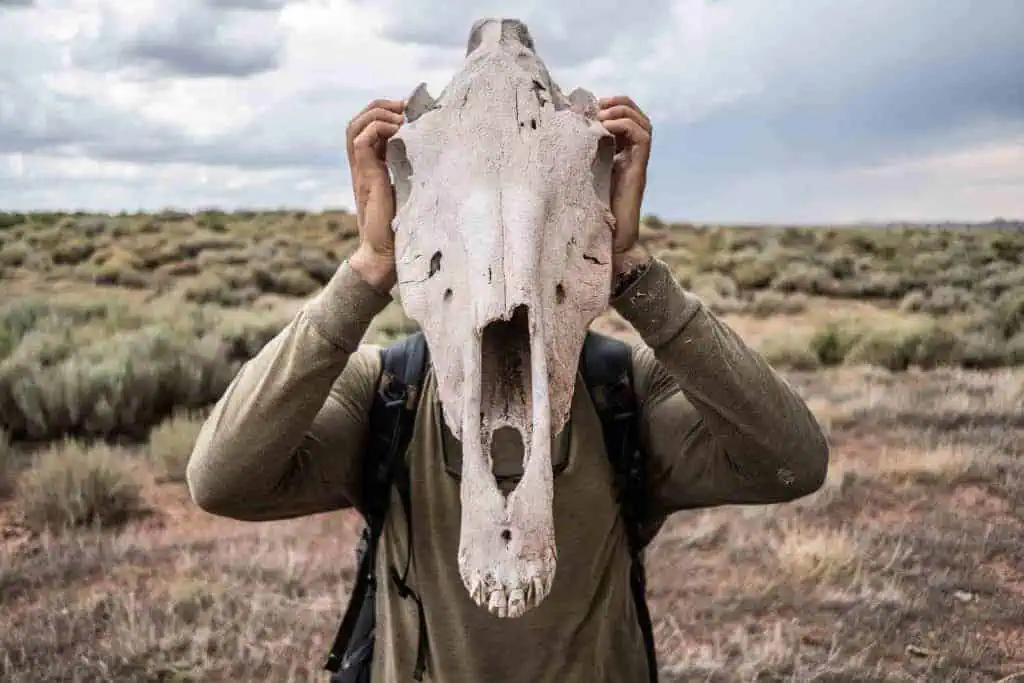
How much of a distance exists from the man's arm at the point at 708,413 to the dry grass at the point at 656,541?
2663 millimetres

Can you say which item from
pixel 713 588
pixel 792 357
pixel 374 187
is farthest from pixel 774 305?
pixel 374 187

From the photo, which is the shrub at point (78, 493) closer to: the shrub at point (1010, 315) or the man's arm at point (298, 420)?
the man's arm at point (298, 420)

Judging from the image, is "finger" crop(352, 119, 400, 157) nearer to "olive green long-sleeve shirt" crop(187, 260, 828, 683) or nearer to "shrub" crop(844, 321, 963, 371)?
"olive green long-sleeve shirt" crop(187, 260, 828, 683)

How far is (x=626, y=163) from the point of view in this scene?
1925 millimetres

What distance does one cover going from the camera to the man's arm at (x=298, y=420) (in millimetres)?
2061

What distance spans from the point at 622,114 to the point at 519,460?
755 mm

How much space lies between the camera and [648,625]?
8.55ft

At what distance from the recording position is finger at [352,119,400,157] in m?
1.93

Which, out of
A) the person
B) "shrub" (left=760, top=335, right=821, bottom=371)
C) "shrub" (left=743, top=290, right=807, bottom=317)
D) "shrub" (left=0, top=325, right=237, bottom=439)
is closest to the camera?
the person

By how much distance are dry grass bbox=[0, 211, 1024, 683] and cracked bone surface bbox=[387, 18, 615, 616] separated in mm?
3642

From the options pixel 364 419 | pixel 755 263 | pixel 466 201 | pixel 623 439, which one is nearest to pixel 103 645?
pixel 364 419

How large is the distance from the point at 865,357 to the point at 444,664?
1334cm

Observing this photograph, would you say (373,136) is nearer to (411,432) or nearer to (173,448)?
(411,432)

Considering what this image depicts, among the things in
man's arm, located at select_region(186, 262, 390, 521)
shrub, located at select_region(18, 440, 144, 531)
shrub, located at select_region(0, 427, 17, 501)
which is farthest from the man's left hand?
shrub, located at select_region(0, 427, 17, 501)
